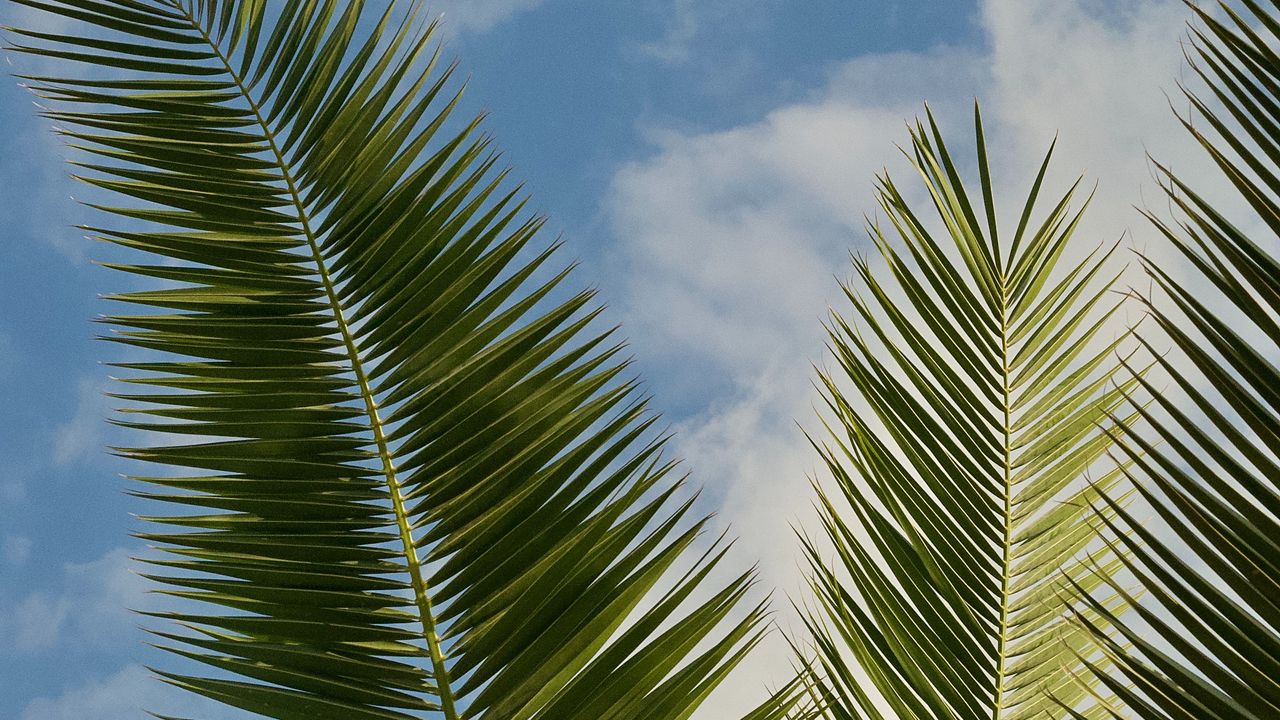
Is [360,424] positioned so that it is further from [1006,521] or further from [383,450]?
[1006,521]

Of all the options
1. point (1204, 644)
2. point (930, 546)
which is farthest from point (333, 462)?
point (1204, 644)

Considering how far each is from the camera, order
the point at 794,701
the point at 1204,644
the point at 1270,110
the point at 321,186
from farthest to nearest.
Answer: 1. the point at 321,186
2. the point at 794,701
3. the point at 1270,110
4. the point at 1204,644

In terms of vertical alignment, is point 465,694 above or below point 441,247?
below

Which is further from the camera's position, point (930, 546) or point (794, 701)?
point (930, 546)

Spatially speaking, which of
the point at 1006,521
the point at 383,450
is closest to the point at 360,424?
the point at 383,450

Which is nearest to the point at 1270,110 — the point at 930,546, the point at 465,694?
the point at 930,546

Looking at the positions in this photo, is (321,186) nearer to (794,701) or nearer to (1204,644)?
(794,701)

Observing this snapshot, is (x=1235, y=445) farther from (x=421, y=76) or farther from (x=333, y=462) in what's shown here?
(x=421, y=76)

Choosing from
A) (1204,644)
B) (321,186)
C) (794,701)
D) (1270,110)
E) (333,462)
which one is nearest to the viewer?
(1204,644)

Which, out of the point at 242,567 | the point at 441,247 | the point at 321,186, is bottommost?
the point at 242,567

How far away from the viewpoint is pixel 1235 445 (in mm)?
838

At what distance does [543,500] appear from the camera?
1542mm

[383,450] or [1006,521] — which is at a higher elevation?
[383,450]

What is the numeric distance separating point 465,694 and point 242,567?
34cm
